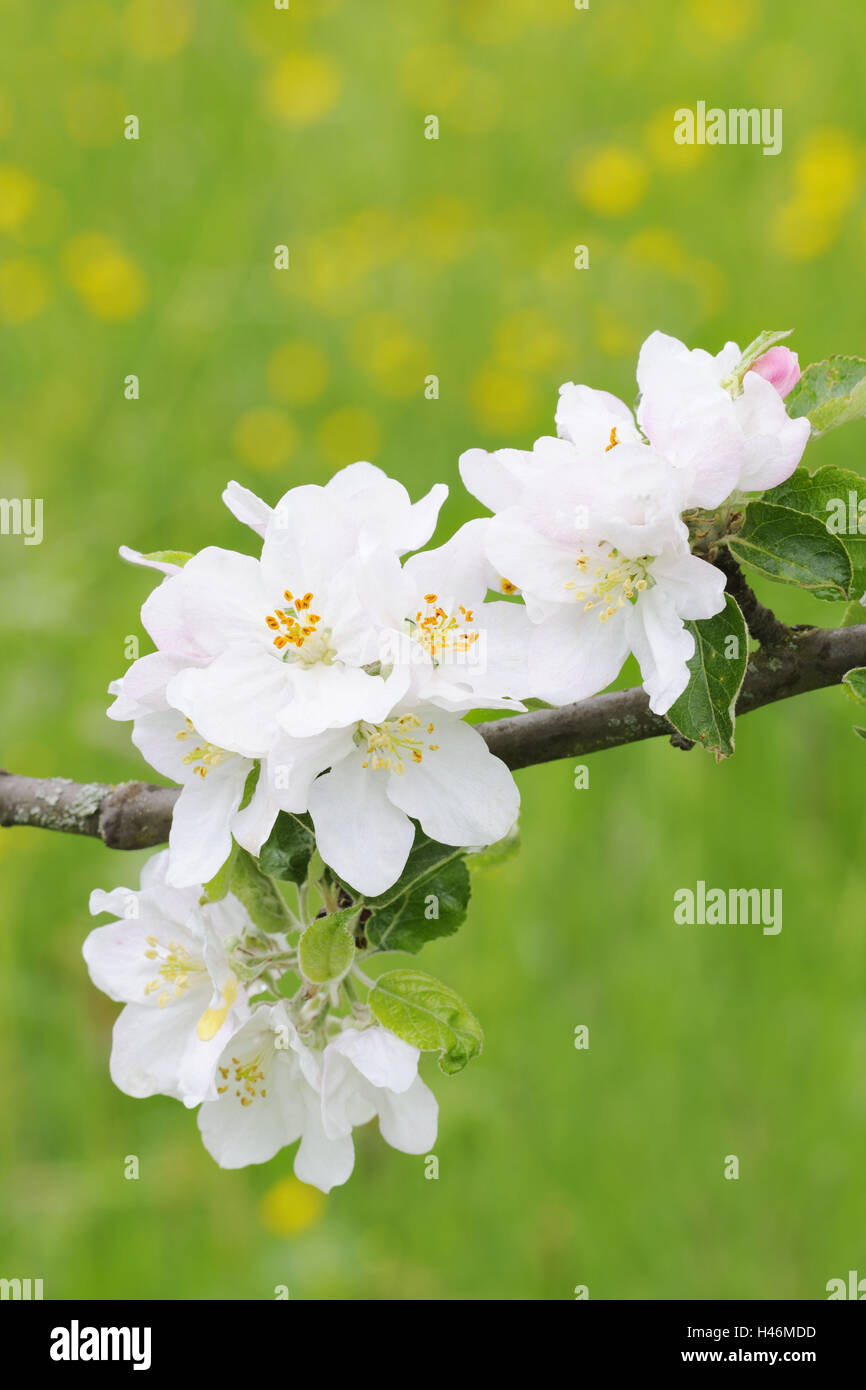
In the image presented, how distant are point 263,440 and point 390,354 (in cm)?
43

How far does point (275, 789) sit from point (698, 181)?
373cm

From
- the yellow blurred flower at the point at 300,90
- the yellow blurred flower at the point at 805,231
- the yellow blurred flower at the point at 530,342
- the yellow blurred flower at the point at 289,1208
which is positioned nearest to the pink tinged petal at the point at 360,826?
the yellow blurred flower at the point at 289,1208

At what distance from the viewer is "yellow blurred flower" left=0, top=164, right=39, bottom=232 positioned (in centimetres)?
432

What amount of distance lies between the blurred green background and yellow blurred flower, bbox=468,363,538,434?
15 mm

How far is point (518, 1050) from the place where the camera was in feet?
8.89

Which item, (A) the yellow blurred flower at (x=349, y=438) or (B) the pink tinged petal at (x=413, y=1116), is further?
(A) the yellow blurred flower at (x=349, y=438)

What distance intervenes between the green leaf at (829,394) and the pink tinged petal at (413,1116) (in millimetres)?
578

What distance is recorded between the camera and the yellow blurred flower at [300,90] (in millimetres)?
4531

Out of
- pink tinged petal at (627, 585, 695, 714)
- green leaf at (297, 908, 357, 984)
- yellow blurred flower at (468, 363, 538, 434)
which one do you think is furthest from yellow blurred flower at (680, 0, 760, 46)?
green leaf at (297, 908, 357, 984)

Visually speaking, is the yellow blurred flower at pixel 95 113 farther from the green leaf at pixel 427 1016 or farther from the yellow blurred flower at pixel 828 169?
the green leaf at pixel 427 1016

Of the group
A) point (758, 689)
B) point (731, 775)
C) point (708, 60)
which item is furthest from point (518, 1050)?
point (708, 60)

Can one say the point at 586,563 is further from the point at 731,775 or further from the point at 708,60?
the point at 708,60

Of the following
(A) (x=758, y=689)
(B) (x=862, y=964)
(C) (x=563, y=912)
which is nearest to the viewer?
(A) (x=758, y=689)
